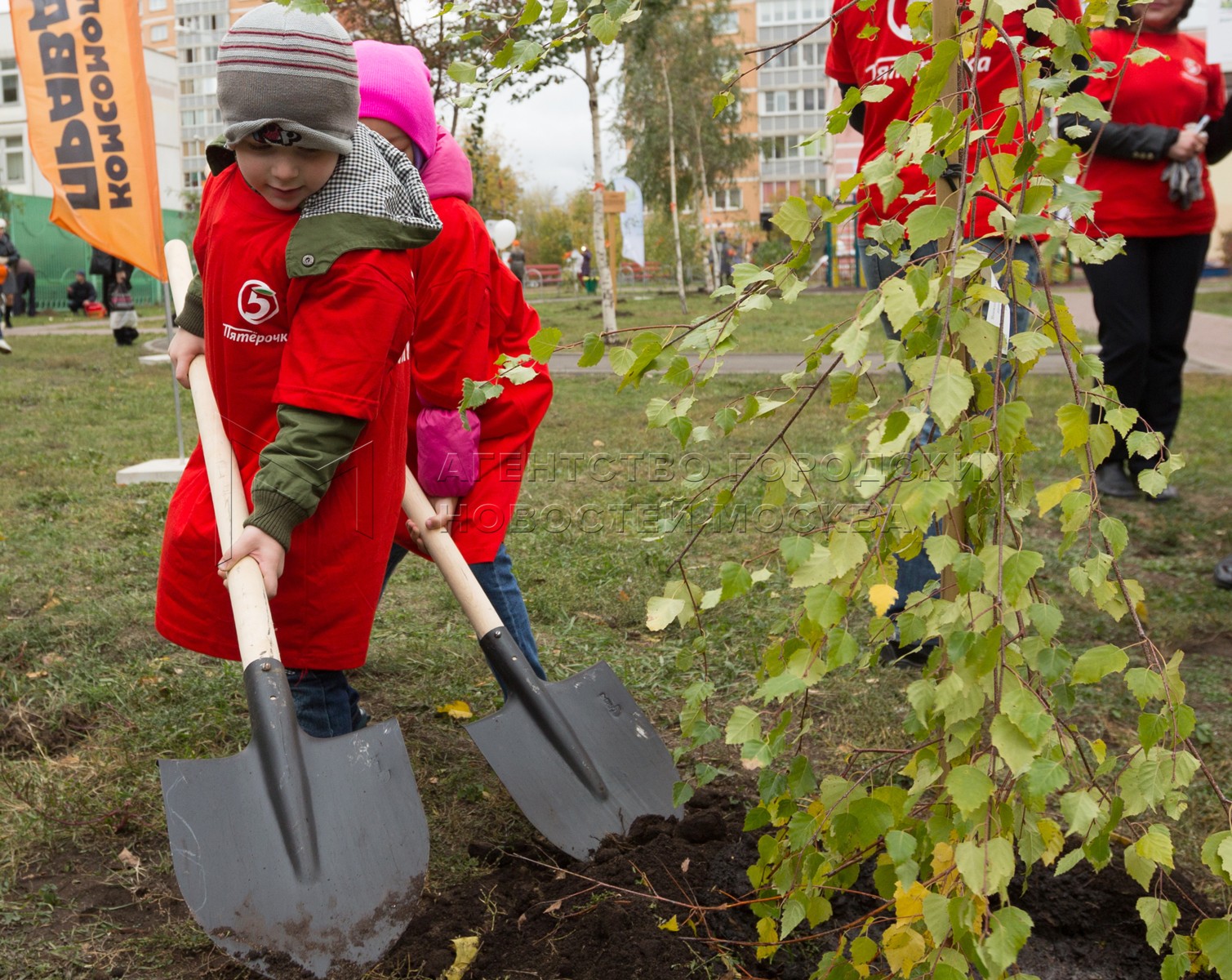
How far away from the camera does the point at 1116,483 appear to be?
4891mm

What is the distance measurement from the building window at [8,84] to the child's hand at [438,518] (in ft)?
162

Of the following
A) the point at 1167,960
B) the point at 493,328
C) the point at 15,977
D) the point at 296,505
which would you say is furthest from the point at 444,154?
the point at 1167,960

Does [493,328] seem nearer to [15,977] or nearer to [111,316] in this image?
[15,977]

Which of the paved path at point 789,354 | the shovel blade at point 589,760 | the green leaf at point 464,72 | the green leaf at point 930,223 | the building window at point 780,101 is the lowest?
the paved path at point 789,354

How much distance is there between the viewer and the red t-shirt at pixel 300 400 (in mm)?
1880

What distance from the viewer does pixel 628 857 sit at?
203cm

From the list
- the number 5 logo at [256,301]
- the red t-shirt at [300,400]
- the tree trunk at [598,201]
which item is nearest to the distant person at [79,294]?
the tree trunk at [598,201]

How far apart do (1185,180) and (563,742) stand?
139 inches

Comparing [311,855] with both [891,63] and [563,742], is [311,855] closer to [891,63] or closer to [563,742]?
[563,742]

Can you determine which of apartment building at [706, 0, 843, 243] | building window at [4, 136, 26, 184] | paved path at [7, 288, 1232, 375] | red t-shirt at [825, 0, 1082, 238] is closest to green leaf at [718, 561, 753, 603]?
red t-shirt at [825, 0, 1082, 238]

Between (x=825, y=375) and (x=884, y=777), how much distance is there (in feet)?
4.40

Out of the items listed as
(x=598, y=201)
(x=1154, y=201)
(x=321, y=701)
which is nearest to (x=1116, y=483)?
(x=1154, y=201)

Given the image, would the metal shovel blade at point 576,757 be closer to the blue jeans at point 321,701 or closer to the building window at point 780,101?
the blue jeans at point 321,701

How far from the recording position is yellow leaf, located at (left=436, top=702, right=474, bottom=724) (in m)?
2.84
